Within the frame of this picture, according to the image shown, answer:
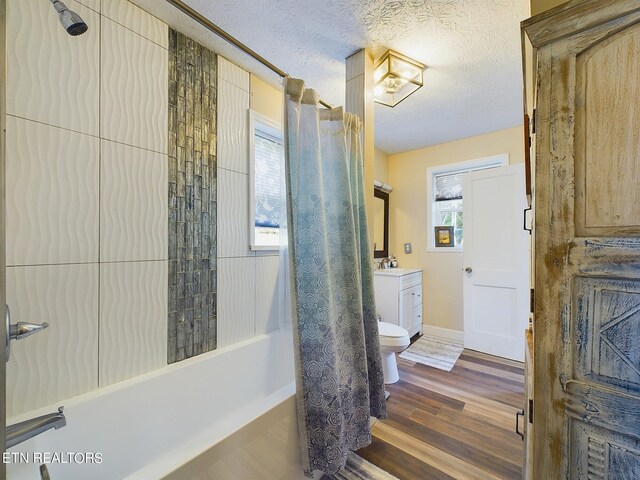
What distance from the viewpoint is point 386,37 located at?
1604 mm

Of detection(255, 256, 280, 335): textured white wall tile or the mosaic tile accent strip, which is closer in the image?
Answer: the mosaic tile accent strip

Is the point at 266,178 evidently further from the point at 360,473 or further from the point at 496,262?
the point at 496,262

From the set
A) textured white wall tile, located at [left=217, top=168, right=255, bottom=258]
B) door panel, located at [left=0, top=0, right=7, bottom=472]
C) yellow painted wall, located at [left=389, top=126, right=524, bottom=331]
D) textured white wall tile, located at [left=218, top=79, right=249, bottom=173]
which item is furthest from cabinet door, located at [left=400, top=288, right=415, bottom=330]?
door panel, located at [left=0, top=0, right=7, bottom=472]

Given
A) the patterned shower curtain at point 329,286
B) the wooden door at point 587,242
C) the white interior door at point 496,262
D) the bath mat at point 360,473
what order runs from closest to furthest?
the wooden door at point 587,242 → the patterned shower curtain at point 329,286 → the bath mat at point 360,473 → the white interior door at point 496,262

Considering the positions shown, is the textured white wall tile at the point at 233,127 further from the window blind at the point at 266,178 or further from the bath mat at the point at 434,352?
the bath mat at the point at 434,352

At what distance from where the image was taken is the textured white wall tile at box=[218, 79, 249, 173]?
1.73m

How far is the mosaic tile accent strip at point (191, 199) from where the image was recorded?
1.50m

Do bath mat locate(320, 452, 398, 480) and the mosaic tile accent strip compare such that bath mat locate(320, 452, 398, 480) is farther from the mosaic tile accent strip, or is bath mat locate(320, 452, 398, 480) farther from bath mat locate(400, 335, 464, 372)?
bath mat locate(400, 335, 464, 372)

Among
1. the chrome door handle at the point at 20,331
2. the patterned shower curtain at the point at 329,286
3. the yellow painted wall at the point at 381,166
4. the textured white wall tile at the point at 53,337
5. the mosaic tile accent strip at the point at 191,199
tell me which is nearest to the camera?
the chrome door handle at the point at 20,331

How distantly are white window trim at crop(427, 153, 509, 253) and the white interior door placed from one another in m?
0.30

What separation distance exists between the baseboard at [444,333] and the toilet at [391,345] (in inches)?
48.8

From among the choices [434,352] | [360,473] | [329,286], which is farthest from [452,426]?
[329,286]

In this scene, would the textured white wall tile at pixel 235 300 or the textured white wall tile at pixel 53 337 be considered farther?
the textured white wall tile at pixel 235 300

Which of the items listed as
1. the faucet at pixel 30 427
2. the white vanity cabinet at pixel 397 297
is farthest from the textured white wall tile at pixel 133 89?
the white vanity cabinet at pixel 397 297
